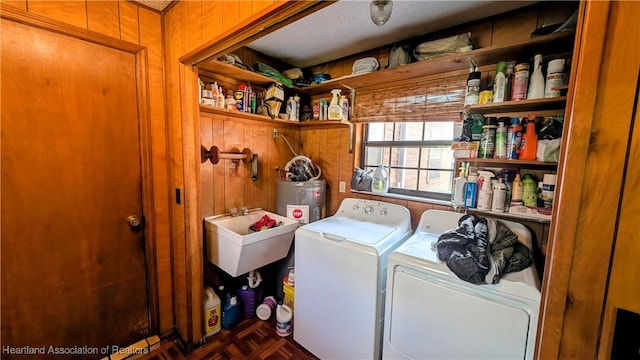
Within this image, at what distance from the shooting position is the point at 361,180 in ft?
6.77

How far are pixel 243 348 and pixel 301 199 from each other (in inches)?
45.3

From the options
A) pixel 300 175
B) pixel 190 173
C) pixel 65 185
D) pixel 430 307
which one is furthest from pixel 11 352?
pixel 430 307

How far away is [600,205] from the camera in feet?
1.54

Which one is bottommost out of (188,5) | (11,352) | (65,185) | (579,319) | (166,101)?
(11,352)

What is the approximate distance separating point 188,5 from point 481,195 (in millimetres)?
1960

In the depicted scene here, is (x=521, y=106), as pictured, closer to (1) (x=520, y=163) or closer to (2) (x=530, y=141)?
(2) (x=530, y=141)

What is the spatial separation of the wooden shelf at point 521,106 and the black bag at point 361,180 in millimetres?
861

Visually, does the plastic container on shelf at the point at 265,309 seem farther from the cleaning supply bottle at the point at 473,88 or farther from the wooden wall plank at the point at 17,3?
the wooden wall plank at the point at 17,3

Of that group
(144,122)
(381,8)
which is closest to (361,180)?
(381,8)

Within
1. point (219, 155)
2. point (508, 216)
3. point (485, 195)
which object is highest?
point (219, 155)

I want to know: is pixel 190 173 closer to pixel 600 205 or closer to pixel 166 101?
pixel 166 101

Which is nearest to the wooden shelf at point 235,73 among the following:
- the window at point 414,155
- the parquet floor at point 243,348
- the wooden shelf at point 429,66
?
the wooden shelf at point 429,66

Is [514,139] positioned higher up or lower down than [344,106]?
lower down

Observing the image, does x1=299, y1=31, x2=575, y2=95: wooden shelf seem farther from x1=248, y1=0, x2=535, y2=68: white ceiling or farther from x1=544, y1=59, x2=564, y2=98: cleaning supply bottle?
x1=248, y1=0, x2=535, y2=68: white ceiling
